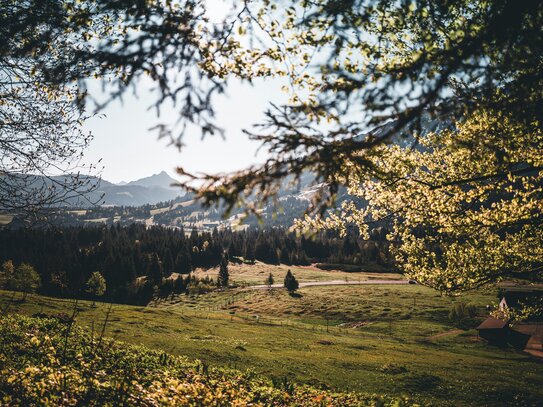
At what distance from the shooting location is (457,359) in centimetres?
4259

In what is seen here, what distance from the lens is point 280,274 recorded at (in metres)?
152

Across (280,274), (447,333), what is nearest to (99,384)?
(447,333)

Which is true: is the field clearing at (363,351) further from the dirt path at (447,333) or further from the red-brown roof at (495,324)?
the red-brown roof at (495,324)

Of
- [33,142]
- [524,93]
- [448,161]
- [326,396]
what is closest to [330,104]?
[524,93]

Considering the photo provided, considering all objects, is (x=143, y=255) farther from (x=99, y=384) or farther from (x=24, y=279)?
(x=99, y=384)

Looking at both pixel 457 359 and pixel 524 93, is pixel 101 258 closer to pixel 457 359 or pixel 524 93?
pixel 457 359

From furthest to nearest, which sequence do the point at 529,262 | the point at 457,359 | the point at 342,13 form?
1. the point at 457,359
2. the point at 529,262
3. the point at 342,13

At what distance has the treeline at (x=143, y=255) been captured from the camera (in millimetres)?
104250

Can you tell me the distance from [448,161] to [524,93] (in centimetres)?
740

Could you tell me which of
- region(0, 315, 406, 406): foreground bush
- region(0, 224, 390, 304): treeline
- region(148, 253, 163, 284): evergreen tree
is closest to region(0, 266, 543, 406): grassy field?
region(0, 315, 406, 406): foreground bush

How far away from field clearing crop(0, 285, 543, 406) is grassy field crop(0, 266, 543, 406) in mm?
98

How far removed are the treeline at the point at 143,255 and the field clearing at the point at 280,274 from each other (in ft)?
27.3

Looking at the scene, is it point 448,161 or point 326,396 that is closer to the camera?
point 448,161

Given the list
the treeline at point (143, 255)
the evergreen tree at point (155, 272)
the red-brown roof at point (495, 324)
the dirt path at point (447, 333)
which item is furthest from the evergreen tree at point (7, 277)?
the red-brown roof at point (495, 324)
